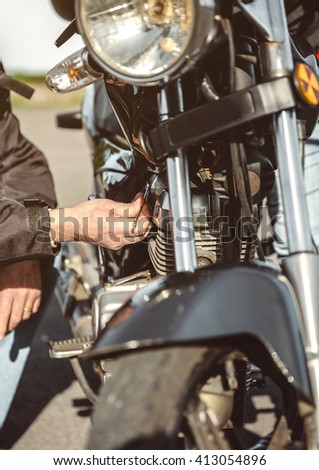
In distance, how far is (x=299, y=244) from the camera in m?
1.09

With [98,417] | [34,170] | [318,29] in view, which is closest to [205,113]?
[98,417]

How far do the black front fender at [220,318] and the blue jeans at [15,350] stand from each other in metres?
0.84

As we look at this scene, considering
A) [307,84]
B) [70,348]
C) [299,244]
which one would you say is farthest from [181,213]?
[70,348]

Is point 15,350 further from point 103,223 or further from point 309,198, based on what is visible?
point 309,198

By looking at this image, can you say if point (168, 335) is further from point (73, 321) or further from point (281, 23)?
point (73, 321)

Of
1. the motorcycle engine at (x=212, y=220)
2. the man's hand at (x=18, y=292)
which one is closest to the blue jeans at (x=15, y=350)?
the man's hand at (x=18, y=292)

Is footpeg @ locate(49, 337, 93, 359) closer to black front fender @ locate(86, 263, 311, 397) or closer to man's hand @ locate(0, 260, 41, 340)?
man's hand @ locate(0, 260, 41, 340)

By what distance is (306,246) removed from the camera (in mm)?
1096

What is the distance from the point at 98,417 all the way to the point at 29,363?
1585mm

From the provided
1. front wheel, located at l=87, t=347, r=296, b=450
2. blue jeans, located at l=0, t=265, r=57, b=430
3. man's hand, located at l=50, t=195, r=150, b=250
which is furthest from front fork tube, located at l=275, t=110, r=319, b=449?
blue jeans, located at l=0, t=265, r=57, b=430

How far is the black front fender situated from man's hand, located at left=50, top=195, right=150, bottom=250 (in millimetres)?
437

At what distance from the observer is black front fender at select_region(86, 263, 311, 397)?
987 mm

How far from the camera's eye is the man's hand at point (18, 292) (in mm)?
1706

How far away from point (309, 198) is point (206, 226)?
2.03 feet
